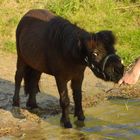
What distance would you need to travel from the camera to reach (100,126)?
7.52 m

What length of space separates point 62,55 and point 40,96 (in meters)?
2.14

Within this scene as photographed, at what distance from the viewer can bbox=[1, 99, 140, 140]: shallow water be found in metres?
7.06

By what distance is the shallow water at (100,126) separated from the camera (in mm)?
7062

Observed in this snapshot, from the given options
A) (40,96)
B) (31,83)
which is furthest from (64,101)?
(40,96)

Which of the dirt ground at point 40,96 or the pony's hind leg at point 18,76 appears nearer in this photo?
the dirt ground at point 40,96

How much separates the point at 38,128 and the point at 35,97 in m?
1.16

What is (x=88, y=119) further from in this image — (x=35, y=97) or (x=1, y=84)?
(x=1, y=84)

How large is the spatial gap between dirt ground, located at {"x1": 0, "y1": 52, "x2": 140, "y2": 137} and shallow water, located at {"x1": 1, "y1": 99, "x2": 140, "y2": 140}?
20 cm

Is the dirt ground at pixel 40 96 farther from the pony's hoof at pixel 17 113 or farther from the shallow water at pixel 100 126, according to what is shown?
the shallow water at pixel 100 126

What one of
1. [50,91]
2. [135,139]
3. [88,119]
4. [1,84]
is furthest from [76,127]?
[1,84]

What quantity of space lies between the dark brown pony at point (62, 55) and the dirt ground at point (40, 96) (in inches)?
12.5

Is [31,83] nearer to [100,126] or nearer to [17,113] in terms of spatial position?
[17,113]

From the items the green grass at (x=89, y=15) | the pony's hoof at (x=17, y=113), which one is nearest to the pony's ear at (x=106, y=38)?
the pony's hoof at (x=17, y=113)

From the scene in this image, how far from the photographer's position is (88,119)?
791 cm
